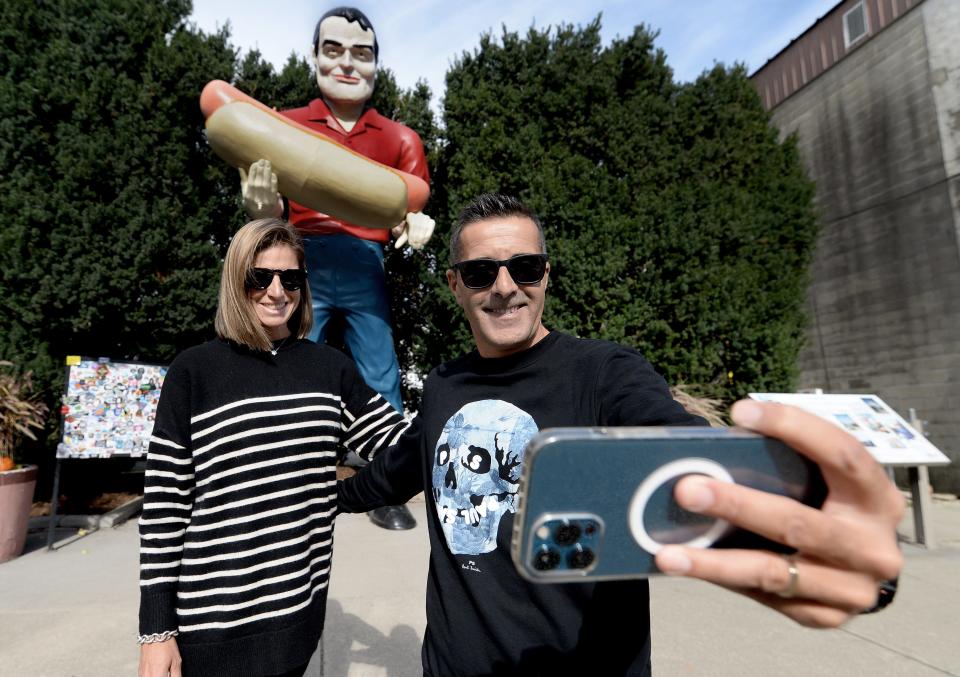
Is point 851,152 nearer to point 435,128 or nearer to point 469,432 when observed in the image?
point 435,128

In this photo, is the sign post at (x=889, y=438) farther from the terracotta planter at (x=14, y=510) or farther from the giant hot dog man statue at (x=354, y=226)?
the terracotta planter at (x=14, y=510)

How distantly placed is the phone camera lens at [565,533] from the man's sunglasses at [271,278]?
4.49 ft

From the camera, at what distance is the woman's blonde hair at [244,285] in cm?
162

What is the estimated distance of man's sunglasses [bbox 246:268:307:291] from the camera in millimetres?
1674

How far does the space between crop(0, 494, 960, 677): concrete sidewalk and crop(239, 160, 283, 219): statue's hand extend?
2573 mm

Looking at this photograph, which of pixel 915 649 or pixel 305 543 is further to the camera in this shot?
pixel 915 649

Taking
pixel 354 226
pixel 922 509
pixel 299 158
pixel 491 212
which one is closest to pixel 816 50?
pixel 922 509

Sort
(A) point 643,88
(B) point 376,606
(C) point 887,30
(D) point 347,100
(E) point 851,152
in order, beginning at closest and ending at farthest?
(B) point 376,606 < (D) point 347,100 < (A) point 643,88 < (C) point 887,30 < (E) point 851,152

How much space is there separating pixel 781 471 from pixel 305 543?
4.43 ft

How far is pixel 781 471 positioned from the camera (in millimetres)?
603

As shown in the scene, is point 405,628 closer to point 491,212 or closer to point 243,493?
point 243,493

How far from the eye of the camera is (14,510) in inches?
160

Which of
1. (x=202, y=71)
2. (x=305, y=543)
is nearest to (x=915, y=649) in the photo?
(x=305, y=543)

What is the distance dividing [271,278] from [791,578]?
158 cm
